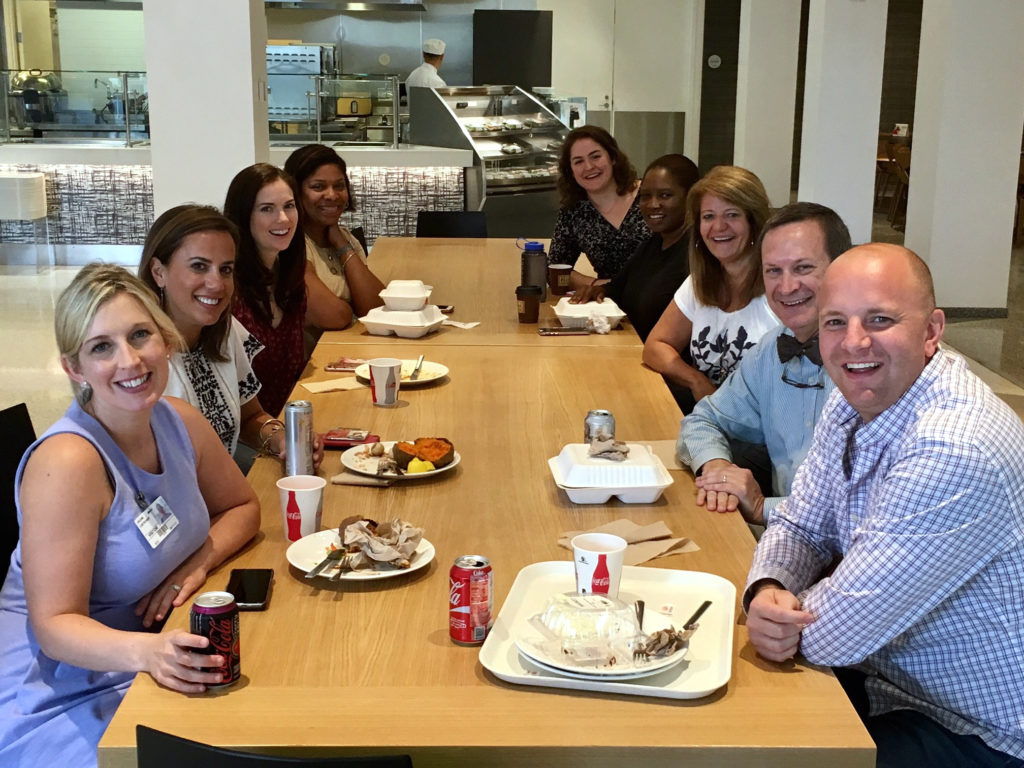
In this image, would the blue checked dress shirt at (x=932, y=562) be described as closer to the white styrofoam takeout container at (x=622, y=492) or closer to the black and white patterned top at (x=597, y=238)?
the white styrofoam takeout container at (x=622, y=492)

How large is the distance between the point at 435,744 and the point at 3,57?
11860 millimetres

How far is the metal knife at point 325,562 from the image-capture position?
1805mm

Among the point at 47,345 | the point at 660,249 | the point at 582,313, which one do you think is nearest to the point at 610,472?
the point at 582,313

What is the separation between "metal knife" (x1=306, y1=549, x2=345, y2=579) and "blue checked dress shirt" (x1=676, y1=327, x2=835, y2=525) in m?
0.89

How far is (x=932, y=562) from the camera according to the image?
1.59 metres

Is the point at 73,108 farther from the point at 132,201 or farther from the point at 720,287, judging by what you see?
the point at 720,287

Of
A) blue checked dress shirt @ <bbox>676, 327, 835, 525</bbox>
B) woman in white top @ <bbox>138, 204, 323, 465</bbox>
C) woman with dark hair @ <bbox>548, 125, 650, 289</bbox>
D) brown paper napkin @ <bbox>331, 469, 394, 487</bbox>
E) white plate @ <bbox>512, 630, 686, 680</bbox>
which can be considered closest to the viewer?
white plate @ <bbox>512, 630, 686, 680</bbox>

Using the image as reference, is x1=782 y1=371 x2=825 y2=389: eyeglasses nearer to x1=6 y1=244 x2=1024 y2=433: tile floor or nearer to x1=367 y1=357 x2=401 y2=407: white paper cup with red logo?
x1=367 y1=357 x2=401 y2=407: white paper cup with red logo

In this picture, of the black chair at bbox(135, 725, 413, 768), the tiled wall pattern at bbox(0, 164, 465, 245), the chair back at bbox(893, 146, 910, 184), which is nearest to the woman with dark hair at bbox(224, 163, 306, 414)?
the black chair at bbox(135, 725, 413, 768)

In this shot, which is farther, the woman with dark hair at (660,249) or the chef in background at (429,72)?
the chef in background at (429,72)

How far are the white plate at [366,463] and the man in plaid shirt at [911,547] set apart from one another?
0.76 m

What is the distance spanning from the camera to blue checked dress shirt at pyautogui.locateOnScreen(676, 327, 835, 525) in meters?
2.50

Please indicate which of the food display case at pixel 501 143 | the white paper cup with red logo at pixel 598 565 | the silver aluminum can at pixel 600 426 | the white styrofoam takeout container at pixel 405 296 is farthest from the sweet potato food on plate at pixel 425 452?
the food display case at pixel 501 143

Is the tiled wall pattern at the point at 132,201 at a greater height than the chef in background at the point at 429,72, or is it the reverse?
the chef in background at the point at 429,72
